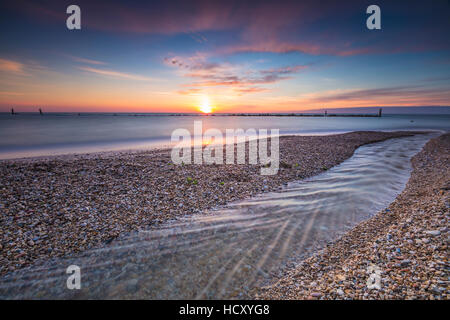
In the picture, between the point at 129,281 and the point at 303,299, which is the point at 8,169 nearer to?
the point at 129,281

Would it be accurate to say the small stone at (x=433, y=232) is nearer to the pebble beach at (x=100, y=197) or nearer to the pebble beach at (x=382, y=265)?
the pebble beach at (x=382, y=265)

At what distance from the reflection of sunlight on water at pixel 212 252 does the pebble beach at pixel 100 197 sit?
57 cm

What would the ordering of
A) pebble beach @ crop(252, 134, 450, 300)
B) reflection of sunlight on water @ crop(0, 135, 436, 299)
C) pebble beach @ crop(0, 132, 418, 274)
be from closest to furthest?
1. pebble beach @ crop(252, 134, 450, 300)
2. reflection of sunlight on water @ crop(0, 135, 436, 299)
3. pebble beach @ crop(0, 132, 418, 274)

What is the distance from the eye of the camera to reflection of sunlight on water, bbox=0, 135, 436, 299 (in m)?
4.02

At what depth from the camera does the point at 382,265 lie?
396cm

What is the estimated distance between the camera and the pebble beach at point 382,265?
3.34 m

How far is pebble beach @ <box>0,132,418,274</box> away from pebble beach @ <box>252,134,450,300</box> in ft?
13.3

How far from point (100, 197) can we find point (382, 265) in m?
9.10

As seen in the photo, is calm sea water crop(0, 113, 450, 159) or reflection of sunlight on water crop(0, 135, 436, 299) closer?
reflection of sunlight on water crop(0, 135, 436, 299)

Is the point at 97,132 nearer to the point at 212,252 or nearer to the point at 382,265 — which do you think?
the point at 212,252

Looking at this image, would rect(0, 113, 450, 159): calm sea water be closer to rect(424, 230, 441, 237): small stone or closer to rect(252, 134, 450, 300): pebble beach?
rect(252, 134, 450, 300): pebble beach

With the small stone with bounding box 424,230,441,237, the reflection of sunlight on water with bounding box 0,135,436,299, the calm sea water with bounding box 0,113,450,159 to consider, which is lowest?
the reflection of sunlight on water with bounding box 0,135,436,299

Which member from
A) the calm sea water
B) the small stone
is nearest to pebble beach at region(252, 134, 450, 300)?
the small stone

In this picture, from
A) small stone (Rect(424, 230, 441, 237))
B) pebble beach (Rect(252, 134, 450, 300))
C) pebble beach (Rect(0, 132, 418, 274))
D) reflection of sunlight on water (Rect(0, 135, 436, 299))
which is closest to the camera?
pebble beach (Rect(252, 134, 450, 300))
